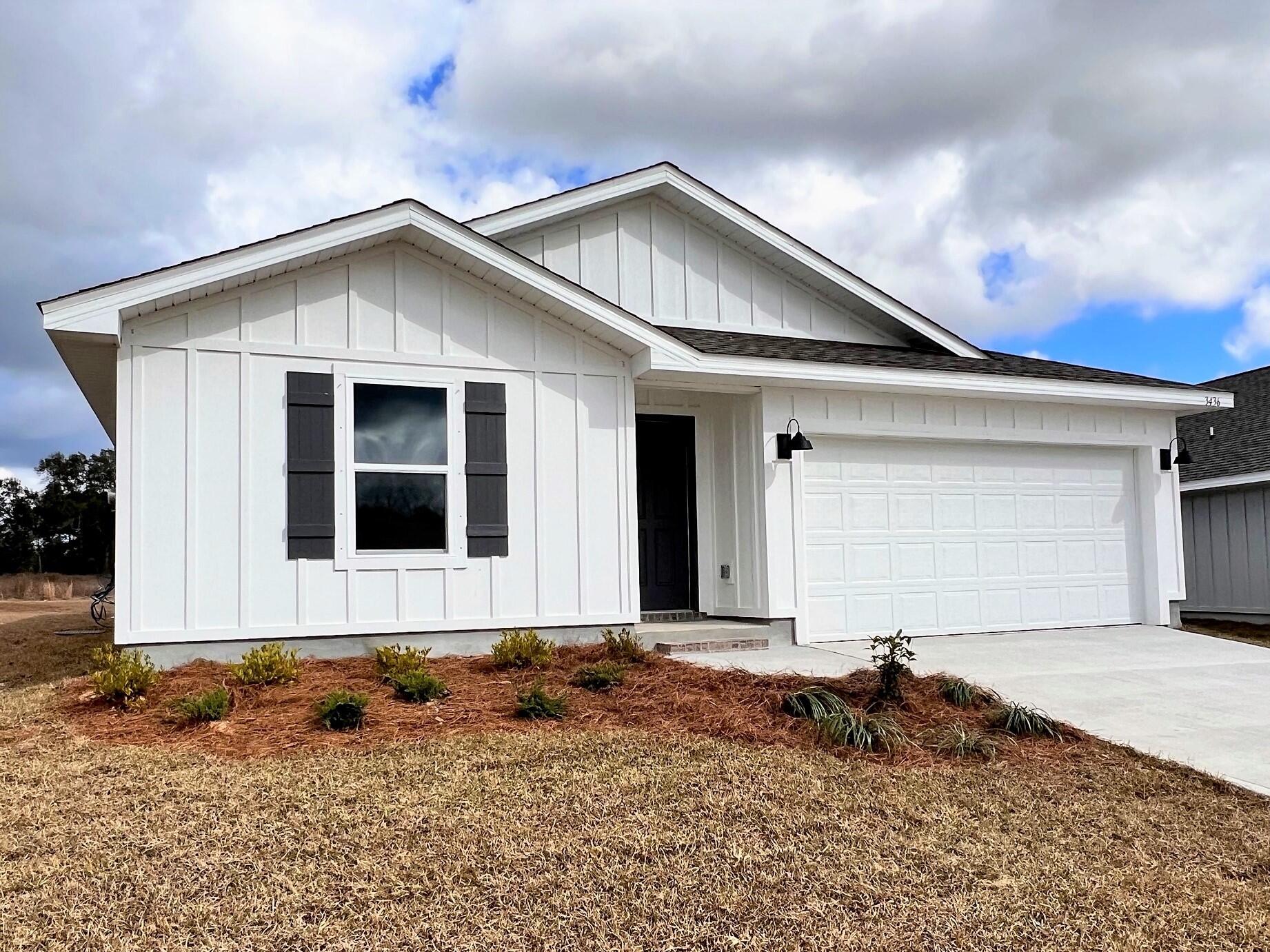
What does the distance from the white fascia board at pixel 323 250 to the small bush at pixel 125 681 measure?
2.59 meters

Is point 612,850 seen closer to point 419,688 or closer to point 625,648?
point 419,688

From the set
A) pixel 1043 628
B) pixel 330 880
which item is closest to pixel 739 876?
pixel 330 880

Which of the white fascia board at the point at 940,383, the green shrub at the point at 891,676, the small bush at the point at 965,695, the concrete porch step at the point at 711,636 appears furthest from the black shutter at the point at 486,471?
the small bush at the point at 965,695

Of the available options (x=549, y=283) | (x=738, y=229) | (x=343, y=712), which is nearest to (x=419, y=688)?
(x=343, y=712)

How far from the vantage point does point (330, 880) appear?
3.73 metres

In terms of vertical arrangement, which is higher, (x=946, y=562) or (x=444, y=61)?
(x=444, y=61)

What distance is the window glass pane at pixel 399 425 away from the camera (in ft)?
26.9

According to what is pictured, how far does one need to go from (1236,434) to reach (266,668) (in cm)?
1639

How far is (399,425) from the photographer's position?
830 cm

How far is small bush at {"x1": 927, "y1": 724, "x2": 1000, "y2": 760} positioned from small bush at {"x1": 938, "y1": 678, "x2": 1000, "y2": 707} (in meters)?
0.78

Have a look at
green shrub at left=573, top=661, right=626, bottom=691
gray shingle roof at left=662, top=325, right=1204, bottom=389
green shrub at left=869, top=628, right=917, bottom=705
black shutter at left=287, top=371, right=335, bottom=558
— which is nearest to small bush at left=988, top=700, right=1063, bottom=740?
green shrub at left=869, top=628, right=917, bottom=705

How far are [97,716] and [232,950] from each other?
11.7 ft

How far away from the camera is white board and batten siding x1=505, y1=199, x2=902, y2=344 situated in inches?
429

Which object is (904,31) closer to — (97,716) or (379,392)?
(379,392)
